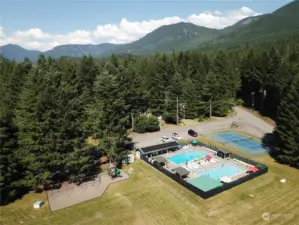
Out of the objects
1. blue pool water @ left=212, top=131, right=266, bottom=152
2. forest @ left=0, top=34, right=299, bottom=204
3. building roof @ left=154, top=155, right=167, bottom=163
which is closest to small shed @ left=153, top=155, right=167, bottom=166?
building roof @ left=154, top=155, right=167, bottom=163

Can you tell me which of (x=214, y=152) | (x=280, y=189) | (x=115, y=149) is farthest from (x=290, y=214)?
(x=115, y=149)

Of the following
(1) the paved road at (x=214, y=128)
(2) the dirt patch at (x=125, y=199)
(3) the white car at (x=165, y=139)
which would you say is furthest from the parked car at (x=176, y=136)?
(2) the dirt patch at (x=125, y=199)

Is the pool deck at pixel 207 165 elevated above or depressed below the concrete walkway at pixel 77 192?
below

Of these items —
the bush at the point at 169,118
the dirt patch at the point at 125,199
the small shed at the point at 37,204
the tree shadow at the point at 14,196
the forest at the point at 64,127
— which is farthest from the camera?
the bush at the point at 169,118

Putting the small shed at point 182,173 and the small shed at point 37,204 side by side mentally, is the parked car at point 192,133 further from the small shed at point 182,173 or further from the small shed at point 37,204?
the small shed at point 37,204

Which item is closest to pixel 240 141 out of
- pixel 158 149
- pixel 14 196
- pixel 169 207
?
pixel 158 149

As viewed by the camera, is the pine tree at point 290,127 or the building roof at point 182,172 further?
the pine tree at point 290,127
